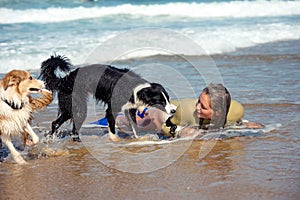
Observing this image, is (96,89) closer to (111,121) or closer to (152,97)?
(111,121)

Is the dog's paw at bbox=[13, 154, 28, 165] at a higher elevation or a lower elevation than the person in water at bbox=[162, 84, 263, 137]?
lower

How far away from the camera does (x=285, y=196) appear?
3805 millimetres

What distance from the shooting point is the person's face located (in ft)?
18.6

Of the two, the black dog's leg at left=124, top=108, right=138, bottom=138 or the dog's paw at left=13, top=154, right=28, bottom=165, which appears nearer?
the dog's paw at left=13, top=154, right=28, bottom=165

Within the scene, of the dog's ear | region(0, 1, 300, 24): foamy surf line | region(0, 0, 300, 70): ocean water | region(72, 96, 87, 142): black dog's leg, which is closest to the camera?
the dog's ear

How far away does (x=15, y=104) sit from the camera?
5.14 meters

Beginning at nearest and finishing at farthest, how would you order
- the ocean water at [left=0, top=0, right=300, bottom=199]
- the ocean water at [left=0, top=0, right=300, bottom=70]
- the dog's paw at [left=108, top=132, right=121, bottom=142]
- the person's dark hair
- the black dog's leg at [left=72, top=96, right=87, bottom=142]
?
the ocean water at [left=0, top=0, right=300, bottom=199] → the person's dark hair → the dog's paw at [left=108, top=132, right=121, bottom=142] → the black dog's leg at [left=72, top=96, right=87, bottom=142] → the ocean water at [left=0, top=0, right=300, bottom=70]

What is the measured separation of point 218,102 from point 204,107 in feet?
0.58

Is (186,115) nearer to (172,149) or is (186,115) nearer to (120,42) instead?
(172,149)

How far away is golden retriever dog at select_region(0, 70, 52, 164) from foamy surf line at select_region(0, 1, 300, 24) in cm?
1853

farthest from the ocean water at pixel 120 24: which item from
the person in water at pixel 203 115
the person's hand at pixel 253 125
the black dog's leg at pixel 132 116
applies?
the person's hand at pixel 253 125

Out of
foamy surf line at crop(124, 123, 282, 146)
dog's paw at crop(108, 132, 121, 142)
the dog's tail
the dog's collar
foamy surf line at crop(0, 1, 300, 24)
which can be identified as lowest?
dog's paw at crop(108, 132, 121, 142)

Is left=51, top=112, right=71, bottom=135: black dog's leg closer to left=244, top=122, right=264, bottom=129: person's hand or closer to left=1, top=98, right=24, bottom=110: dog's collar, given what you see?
left=1, top=98, right=24, bottom=110: dog's collar

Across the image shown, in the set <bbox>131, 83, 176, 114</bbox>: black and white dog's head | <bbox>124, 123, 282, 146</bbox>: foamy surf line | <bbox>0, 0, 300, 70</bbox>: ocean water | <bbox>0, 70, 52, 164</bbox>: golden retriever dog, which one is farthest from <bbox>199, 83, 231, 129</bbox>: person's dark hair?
<bbox>0, 0, 300, 70</bbox>: ocean water
